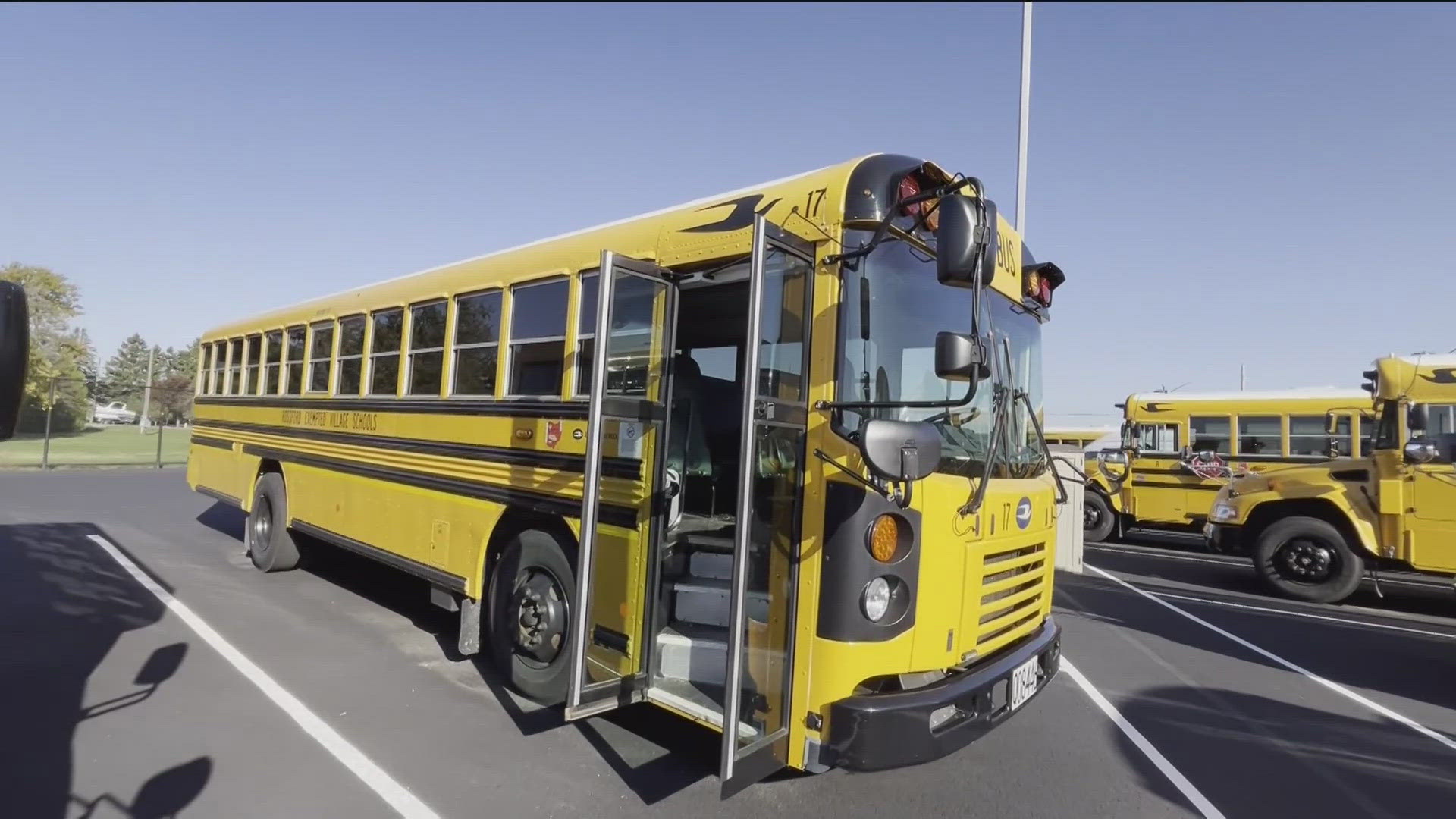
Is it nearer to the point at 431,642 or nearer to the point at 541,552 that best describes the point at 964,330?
the point at 541,552

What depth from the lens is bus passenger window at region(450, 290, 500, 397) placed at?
15.1ft

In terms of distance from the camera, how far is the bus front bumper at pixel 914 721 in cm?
274

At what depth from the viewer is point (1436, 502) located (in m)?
7.35

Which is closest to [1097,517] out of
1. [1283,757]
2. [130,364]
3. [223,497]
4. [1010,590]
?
[1283,757]

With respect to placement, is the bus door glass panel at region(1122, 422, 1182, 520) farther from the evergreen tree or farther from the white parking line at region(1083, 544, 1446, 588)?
the evergreen tree

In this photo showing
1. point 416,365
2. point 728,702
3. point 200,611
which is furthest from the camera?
point 200,611

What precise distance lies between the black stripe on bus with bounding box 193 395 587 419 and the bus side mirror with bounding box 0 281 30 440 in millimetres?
2109

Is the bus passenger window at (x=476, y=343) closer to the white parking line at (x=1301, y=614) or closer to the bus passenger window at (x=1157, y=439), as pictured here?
the white parking line at (x=1301, y=614)

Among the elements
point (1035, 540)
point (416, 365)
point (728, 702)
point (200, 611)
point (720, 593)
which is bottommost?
point (200, 611)

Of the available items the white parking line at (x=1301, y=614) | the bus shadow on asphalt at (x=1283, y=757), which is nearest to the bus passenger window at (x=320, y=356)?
the bus shadow on asphalt at (x=1283, y=757)

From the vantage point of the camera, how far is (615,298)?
350 cm

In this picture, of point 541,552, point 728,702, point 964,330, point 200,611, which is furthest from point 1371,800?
point 200,611

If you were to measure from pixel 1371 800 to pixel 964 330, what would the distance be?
278cm

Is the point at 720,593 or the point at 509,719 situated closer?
the point at 720,593
